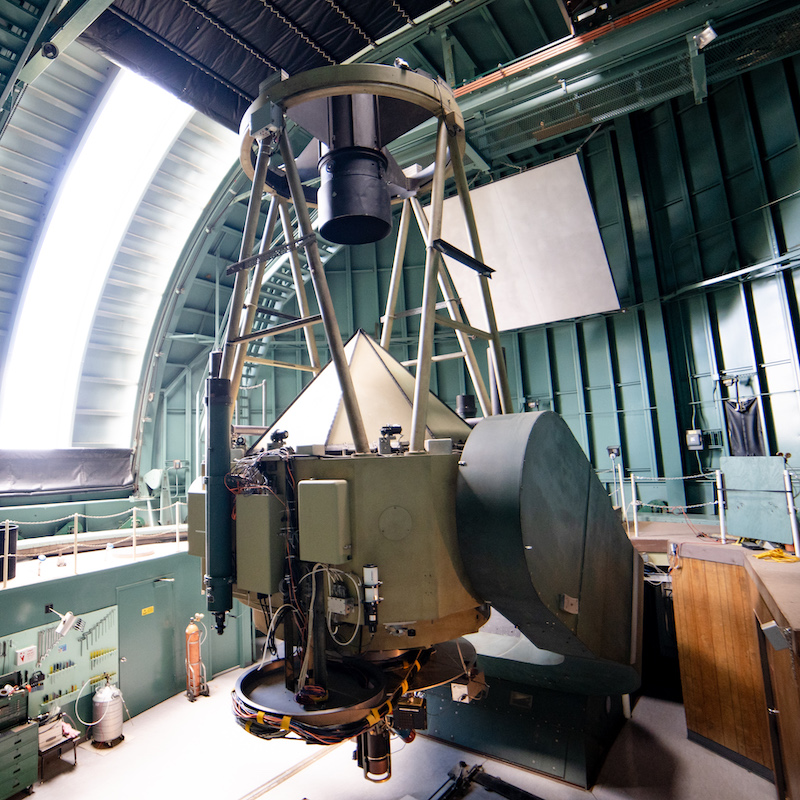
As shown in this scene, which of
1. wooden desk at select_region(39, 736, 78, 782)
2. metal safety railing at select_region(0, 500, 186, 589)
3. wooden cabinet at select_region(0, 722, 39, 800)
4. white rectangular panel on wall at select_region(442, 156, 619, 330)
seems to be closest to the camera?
wooden cabinet at select_region(0, 722, 39, 800)

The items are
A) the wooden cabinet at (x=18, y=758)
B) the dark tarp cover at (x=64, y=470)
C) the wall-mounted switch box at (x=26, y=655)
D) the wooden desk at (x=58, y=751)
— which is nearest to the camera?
the wooden cabinet at (x=18, y=758)

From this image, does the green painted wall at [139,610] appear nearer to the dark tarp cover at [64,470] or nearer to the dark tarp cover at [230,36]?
the dark tarp cover at [64,470]

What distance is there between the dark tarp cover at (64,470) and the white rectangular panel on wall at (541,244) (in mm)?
8810

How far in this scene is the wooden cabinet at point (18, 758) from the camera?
634 cm

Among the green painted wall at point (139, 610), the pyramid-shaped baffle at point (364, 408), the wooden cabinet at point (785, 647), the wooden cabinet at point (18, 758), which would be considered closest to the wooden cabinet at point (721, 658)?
the wooden cabinet at point (785, 647)

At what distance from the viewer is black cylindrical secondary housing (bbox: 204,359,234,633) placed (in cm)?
325

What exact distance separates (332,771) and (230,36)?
26.1ft

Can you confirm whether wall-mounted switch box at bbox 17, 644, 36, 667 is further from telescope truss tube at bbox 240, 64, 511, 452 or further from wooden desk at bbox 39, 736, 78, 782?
telescope truss tube at bbox 240, 64, 511, 452

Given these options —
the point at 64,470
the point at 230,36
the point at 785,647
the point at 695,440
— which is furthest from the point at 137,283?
the point at 695,440

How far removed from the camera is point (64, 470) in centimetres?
992

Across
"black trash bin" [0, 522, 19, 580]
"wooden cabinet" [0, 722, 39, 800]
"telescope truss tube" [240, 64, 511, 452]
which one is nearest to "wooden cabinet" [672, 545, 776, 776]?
"telescope truss tube" [240, 64, 511, 452]

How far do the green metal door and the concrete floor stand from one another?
2.52ft

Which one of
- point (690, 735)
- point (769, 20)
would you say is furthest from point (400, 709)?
point (769, 20)

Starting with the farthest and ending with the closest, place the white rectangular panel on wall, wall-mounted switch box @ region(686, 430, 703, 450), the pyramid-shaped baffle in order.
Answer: wall-mounted switch box @ region(686, 430, 703, 450) → the white rectangular panel on wall → the pyramid-shaped baffle
